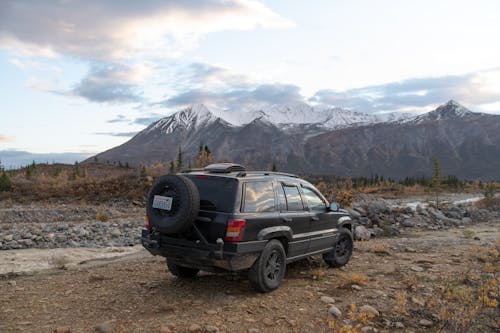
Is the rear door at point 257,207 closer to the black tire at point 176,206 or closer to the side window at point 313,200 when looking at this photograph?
the black tire at point 176,206

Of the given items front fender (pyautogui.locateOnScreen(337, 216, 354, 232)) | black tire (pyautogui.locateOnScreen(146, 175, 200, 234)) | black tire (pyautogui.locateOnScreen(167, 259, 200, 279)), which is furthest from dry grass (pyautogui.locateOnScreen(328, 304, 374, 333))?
black tire (pyautogui.locateOnScreen(167, 259, 200, 279))

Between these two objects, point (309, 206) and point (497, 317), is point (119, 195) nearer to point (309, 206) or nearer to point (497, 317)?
point (309, 206)

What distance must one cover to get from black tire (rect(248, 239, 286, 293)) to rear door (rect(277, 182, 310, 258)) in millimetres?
333

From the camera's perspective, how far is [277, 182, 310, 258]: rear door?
25.6ft

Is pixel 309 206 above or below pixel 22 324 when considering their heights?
above

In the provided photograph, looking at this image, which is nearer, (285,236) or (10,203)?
(285,236)

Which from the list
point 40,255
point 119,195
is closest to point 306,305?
point 40,255

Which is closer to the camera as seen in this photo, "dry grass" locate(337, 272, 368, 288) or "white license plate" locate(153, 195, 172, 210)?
"white license plate" locate(153, 195, 172, 210)

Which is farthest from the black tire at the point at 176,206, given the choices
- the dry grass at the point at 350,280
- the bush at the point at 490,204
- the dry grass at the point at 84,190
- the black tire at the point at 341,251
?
the bush at the point at 490,204

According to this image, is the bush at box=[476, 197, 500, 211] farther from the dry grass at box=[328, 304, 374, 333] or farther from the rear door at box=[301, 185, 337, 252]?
the dry grass at box=[328, 304, 374, 333]

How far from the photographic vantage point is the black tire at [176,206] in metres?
6.81

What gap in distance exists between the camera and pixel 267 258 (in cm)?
718

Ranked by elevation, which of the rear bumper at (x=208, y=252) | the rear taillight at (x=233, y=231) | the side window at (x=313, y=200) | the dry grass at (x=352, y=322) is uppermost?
the side window at (x=313, y=200)

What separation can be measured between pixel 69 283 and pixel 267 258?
12.7 feet
